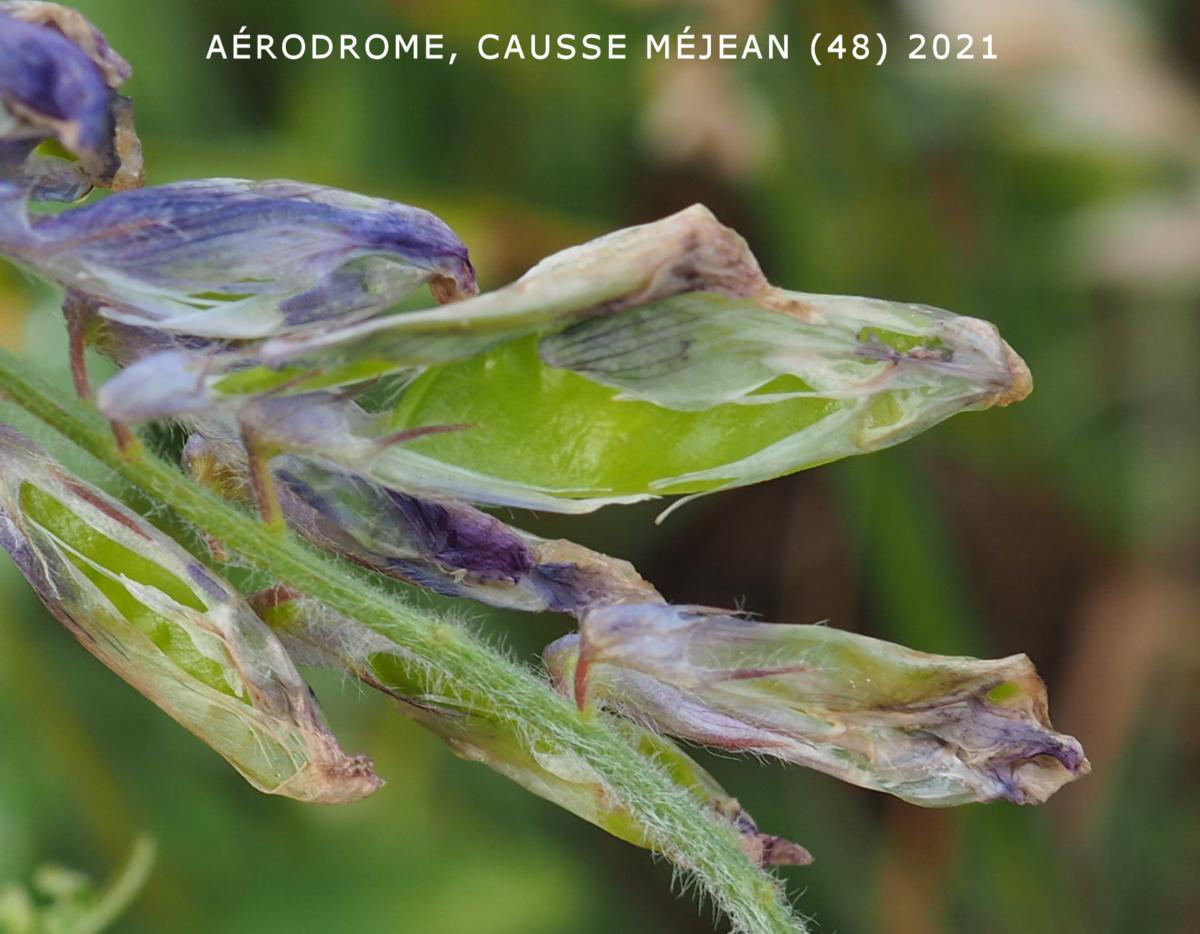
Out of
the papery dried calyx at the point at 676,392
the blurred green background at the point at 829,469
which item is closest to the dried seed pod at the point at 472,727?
the papery dried calyx at the point at 676,392

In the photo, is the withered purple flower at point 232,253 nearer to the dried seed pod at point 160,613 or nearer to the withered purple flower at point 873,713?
the dried seed pod at point 160,613

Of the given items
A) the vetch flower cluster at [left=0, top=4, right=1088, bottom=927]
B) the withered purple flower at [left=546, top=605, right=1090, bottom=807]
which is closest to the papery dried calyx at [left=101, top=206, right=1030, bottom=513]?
the vetch flower cluster at [left=0, top=4, right=1088, bottom=927]

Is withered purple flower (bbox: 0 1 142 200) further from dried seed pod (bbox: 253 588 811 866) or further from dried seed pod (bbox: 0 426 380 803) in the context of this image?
dried seed pod (bbox: 253 588 811 866)

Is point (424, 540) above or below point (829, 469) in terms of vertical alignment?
above

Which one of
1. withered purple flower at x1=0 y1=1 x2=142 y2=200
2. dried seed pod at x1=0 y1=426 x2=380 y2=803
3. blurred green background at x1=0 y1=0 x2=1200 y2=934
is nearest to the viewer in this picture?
withered purple flower at x1=0 y1=1 x2=142 y2=200

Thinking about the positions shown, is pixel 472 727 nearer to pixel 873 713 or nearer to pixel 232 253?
pixel 873 713

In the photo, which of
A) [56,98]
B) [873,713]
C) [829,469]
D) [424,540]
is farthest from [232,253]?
[829,469]

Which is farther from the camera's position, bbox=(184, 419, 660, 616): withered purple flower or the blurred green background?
the blurred green background

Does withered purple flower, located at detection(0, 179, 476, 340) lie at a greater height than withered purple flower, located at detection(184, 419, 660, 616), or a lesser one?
greater

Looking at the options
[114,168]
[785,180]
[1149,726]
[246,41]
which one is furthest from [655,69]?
[114,168]
